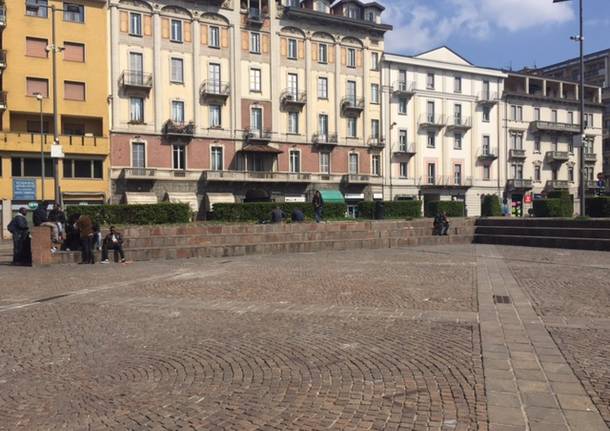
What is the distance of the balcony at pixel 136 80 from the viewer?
4128 centimetres

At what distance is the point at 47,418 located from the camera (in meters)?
4.27

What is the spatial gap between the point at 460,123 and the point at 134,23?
35648 millimetres

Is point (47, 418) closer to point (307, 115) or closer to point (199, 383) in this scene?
point (199, 383)

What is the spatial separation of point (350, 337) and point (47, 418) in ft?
12.1

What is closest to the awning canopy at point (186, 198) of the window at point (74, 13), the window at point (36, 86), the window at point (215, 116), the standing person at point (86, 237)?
the window at point (215, 116)

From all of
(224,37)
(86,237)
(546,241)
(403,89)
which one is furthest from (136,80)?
(546,241)

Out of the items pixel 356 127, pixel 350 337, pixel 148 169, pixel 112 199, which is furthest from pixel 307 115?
pixel 350 337

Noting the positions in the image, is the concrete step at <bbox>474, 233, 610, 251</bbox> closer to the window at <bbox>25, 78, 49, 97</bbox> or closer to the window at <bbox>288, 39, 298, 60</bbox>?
the window at <bbox>288, 39, 298, 60</bbox>

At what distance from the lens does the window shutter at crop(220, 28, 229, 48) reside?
4534 cm

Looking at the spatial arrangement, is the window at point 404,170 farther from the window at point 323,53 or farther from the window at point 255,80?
the window at point 255,80

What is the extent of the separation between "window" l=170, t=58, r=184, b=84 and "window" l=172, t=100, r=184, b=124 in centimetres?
177

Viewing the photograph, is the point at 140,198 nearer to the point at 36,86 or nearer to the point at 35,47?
the point at 36,86

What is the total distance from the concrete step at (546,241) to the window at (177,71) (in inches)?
1164

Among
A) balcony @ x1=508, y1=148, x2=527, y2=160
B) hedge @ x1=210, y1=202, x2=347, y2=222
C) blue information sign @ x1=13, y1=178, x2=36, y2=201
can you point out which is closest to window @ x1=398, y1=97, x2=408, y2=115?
balcony @ x1=508, y1=148, x2=527, y2=160
